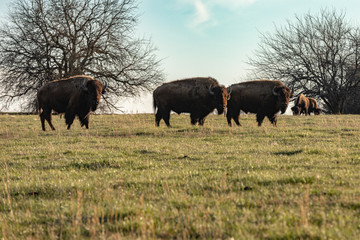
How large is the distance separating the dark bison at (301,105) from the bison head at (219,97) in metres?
18.0

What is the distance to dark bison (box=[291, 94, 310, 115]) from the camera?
31.9 meters

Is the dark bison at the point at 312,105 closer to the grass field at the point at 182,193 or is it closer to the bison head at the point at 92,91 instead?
the bison head at the point at 92,91

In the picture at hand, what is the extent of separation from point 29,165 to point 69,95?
797cm

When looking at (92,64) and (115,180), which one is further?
(92,64)

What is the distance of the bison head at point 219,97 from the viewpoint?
15.4m

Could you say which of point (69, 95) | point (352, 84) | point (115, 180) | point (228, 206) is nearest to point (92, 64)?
point (69, 95)

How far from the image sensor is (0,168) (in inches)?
301

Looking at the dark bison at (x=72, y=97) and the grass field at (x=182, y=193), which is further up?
the dark bison at (x=72, y=97)

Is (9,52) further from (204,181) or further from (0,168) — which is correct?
(204,181)

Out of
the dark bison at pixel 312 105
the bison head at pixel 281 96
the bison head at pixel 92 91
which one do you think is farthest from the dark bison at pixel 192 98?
the dark bison at pixel 312 105

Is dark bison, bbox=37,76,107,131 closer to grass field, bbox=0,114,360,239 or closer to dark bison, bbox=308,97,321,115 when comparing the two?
grass field, bbox=0,114,360,239

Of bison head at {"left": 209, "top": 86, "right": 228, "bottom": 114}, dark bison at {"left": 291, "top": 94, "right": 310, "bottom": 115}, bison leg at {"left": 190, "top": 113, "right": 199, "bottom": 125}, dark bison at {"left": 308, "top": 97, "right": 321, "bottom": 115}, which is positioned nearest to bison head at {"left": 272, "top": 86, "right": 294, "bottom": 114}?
bison head at {"left": 209, "top": 86, "right": 228, "bottom": 114}

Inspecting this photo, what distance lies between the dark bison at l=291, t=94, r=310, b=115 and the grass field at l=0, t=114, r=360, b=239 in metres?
22.9

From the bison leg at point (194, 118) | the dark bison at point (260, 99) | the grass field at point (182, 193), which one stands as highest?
the dark bison at point (260, 99)
